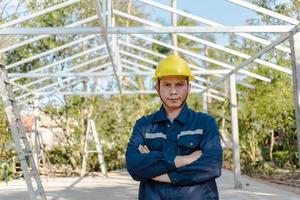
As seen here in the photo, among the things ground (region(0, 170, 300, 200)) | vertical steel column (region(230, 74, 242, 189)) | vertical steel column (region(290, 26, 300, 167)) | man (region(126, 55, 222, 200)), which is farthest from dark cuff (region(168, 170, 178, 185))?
vertical steel column (region(230, 74, 242, 189))

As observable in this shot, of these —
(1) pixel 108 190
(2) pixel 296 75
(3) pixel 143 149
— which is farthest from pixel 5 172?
(3) pixel 143 149

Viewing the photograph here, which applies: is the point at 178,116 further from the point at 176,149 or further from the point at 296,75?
the point at 296,75

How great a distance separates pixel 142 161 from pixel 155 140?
10cm

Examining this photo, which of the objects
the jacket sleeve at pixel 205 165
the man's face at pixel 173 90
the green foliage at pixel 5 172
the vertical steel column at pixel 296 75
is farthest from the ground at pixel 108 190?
the man's face at pixel 173 90

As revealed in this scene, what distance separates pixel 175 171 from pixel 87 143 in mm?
9010

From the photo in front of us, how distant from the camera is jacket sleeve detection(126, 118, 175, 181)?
68.7 inches

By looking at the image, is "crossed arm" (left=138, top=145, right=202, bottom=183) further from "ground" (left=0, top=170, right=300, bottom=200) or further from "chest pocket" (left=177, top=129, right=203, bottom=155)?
"ground" (left=0, top=170, right=300, bottom=200)

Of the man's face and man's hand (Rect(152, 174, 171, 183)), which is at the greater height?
the man's face

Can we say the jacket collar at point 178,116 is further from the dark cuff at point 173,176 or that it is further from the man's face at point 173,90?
the dark cuff at point 173,176

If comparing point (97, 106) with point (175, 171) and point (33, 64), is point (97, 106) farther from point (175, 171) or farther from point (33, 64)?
point (175, 171)

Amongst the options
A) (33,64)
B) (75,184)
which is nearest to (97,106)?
(33,64)

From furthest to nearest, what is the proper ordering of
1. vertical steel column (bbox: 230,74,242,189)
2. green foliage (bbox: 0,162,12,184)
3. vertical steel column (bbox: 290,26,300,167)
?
green foliage (bbox: 0,162,12,184) < vertical steel column (bbox: 230,74,242,189) < vertical steel column (bbox: 290,26,300,167)

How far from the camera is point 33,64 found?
11.3 meters

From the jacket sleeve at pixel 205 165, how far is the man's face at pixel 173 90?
0.15m
